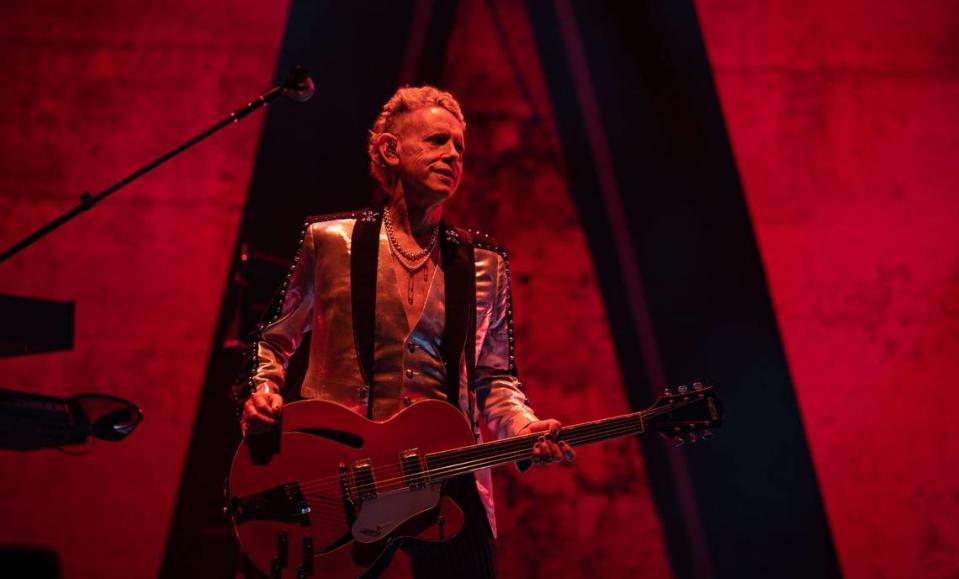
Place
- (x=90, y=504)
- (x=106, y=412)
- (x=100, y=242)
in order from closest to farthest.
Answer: (x=106, y=412), (x=90, y=504), (x=100, y=242)

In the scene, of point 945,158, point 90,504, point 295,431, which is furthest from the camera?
point 945,158

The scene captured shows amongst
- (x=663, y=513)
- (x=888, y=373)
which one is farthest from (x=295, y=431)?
(x=888, y=373)

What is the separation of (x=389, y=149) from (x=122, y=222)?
203 cm

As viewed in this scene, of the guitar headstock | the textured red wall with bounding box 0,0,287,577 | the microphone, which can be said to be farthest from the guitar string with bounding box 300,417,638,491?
the textured red wall with bounding box 0,0,287,577

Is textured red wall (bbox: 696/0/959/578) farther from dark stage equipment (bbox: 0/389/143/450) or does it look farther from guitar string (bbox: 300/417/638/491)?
dark stage equipment (bbox: 0/389/143/450)

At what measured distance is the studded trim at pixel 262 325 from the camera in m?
2.38

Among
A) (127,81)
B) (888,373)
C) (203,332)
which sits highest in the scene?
(127,81)

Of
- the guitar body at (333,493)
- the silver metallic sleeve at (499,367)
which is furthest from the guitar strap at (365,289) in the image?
the silver metallic sleeve at (499,367)

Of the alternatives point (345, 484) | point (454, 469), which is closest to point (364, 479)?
point (345, 484)

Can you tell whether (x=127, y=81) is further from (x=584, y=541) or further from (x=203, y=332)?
(x=584, y=541)

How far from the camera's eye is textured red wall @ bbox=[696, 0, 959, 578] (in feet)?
13.1

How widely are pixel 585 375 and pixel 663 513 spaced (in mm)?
753

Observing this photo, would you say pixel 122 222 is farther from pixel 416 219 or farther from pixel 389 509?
pixel 389 509

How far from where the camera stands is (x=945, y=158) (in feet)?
14.5
